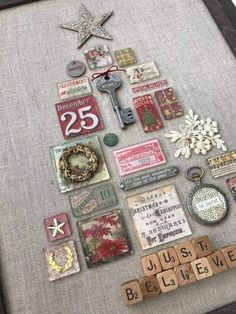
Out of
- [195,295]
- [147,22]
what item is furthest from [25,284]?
[147,22]

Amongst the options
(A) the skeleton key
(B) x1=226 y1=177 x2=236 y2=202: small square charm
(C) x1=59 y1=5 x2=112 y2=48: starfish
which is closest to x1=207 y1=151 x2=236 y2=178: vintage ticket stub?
(B) x1=226 y1=177 x2=236 y2=202: small square charm

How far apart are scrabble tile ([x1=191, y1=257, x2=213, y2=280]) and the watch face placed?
9 cm

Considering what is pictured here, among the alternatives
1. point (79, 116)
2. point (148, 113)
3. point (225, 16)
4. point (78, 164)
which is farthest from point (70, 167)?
point (225, 16)

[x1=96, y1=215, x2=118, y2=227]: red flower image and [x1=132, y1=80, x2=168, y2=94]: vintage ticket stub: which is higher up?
[x1=132, y1=80, x2=168, y2=94]: vintage ticket stub

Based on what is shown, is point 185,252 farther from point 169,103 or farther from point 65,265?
point 169,103

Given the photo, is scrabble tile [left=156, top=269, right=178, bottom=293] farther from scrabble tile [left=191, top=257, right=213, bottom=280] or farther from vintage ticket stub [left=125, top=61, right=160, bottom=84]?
vintage ticket stub [left=125, top=61, right=160, bottom=84]

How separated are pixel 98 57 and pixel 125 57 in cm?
8

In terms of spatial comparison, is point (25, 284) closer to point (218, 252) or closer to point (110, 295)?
point (110, 295)

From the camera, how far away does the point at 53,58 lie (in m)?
1.04

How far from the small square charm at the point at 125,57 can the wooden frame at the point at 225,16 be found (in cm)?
27

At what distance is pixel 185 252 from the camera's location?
81 cm

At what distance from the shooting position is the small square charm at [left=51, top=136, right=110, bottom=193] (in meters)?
0.88

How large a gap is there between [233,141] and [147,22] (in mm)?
440

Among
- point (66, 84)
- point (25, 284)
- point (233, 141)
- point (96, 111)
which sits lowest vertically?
point (25, 284)
